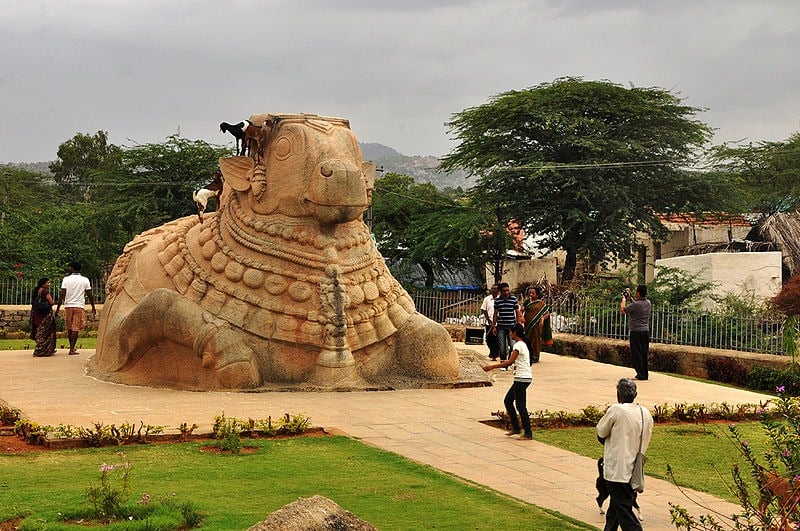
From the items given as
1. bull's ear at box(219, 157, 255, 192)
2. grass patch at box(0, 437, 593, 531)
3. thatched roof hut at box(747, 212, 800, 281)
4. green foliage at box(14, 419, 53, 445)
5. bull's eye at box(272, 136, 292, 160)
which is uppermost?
thatched roof hut at box(747, 212, 800, 281)

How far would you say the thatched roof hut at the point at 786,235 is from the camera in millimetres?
26281

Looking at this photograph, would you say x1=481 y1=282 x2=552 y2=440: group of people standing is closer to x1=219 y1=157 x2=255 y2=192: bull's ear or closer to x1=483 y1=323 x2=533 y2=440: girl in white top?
x1=483 y1=323 x2=533 y2=440: girl in white top

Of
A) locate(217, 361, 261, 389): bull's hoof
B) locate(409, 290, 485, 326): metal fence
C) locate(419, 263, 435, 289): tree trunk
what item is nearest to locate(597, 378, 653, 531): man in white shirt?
locate(217, 361, 261, 389): bull's hoof

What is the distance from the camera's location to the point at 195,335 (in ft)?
35.6

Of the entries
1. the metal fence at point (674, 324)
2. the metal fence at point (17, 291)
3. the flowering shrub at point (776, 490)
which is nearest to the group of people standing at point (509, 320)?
the metal fence at point (674, 324)

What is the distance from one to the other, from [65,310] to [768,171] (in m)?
28.3

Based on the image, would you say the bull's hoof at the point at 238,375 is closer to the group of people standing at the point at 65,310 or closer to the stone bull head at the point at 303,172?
A: the stone bull head at the point at 303,172

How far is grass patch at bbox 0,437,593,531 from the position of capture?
6293mm

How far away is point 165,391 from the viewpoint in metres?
11.1

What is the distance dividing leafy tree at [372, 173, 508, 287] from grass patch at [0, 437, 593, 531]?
19.1 m

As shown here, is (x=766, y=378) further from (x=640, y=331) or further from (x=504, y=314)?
(x=504, y=314)

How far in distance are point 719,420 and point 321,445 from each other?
15.4 ft

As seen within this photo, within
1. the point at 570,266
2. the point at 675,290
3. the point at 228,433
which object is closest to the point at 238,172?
the point at 228,433

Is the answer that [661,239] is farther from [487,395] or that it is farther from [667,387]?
[487,395]
